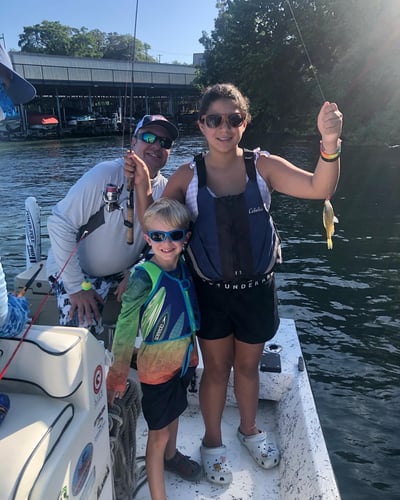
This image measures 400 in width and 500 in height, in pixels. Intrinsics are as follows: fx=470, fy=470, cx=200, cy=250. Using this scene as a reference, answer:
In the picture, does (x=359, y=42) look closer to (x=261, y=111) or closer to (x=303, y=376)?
(x=261, y=111)

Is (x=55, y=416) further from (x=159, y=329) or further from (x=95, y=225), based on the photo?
(x=95, y=225)

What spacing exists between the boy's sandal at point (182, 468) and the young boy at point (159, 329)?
364 mm

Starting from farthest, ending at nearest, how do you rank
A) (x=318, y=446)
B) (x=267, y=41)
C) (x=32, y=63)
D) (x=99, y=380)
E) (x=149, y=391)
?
(x=32, y=63), (x=267, y=41), (x=318, y=446), (x=149, y=391), (x=99, y=380)

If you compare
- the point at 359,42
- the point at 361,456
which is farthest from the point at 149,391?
the point at 359,42

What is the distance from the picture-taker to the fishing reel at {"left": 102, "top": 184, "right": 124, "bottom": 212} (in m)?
2.96

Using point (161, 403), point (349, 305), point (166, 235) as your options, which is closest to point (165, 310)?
point (166, 235)

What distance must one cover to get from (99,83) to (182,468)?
147ft

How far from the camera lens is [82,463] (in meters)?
1.82

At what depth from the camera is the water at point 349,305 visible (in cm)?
439

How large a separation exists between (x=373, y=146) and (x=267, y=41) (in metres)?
15.7

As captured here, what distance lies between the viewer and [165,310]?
94.5 inches

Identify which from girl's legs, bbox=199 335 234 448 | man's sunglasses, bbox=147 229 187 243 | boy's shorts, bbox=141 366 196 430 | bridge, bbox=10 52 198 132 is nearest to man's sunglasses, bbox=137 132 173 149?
man's sunglasses, bbox=147 229 187 243

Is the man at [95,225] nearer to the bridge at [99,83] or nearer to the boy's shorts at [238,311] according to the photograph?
the boy's shorts at [238,311]

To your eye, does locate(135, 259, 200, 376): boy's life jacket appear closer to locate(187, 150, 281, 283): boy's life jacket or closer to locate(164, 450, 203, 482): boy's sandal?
locate(187, 150, 281, 283): boy's life jacket
